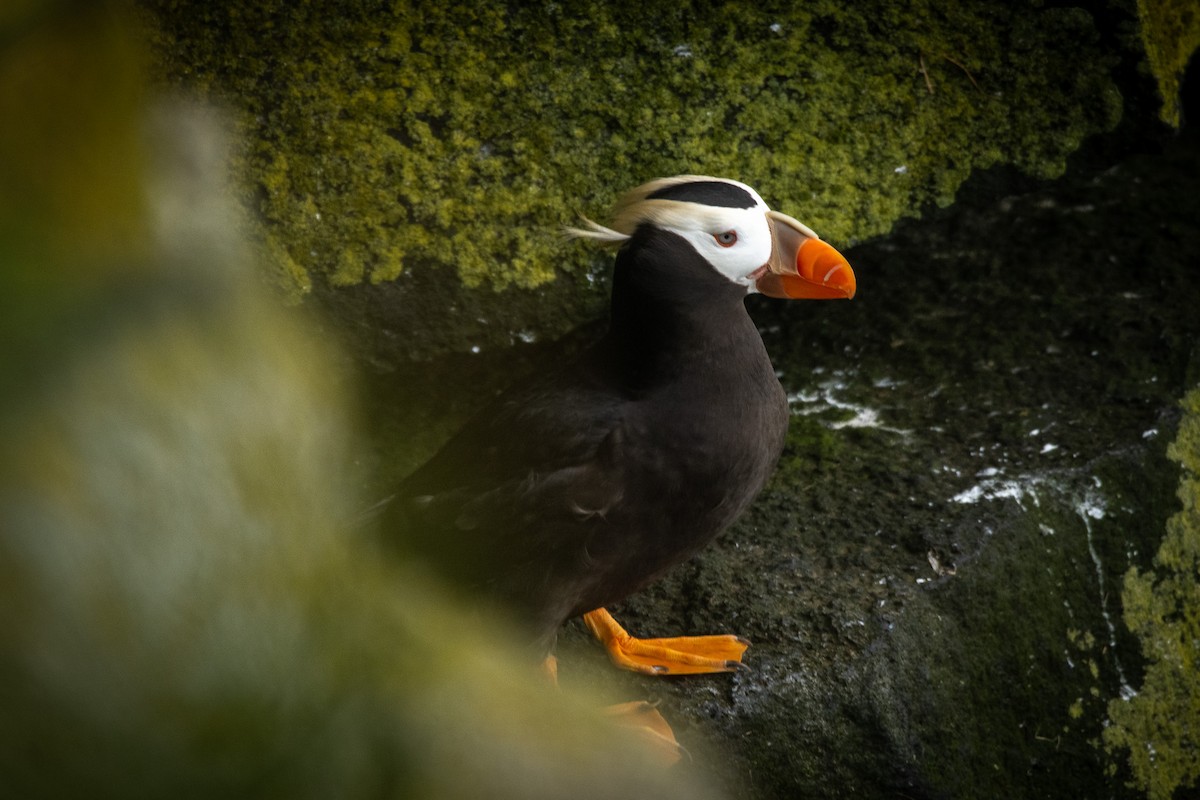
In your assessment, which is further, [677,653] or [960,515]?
[960,515]

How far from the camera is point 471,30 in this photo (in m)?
3.64

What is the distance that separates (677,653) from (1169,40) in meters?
2.78

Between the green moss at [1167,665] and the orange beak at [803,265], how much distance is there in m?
1.23

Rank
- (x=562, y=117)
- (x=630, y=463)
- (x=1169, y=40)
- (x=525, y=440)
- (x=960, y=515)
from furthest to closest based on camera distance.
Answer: (x=1169, y=40), (x=562, y=117), (x=960, y=515), (x=525, y=440), (x=630, y=463)

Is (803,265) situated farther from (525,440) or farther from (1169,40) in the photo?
(1169,40)

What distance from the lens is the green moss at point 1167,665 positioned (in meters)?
3.00

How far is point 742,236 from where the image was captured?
2.81m

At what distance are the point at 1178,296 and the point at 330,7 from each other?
2945 mm

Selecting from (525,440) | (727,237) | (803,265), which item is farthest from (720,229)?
(525,440)

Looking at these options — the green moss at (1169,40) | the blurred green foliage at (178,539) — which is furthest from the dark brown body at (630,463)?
the blurred green foliage at (178,539)

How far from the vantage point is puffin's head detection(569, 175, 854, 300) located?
9.19 feet

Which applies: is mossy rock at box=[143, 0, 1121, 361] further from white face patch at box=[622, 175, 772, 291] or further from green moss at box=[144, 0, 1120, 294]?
white face patch at box=[622, 175, 772, 291]

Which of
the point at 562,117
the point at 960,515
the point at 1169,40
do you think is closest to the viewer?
the point at 960,515

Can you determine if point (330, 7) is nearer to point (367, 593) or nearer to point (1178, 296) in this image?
point (1178, 296)
